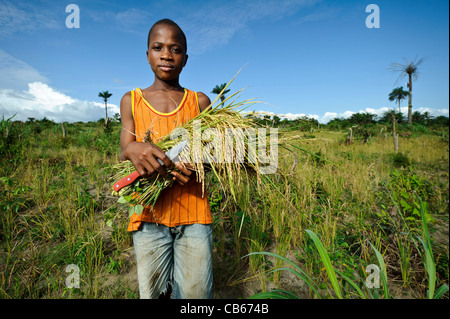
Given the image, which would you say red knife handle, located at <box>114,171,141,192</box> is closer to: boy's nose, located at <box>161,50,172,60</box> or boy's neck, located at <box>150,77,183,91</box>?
boy's neck, located at <box>150,77,183,91</box>

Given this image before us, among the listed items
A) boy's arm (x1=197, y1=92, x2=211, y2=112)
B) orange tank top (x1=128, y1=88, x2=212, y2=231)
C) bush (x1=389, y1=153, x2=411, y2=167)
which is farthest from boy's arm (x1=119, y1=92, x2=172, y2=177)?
bush (x1=389, y1=153, x2=411, y2=167)

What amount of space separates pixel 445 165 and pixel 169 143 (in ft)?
24.6

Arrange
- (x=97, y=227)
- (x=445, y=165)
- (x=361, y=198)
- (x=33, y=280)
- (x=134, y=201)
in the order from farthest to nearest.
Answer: (x=445, y=165), (x=361, y=198), (x=97, y=227), (x=33, y=280), (x=134, y=201)

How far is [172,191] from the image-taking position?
126cm

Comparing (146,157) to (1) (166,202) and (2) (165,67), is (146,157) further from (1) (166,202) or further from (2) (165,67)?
(2) (165,67)

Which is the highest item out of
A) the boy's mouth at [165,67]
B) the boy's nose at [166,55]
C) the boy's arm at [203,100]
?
the boy's nose at [166,55]

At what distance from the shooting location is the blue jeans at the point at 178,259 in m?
1.15

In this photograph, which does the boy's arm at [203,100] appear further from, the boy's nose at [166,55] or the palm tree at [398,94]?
the palm tree at [398,94]

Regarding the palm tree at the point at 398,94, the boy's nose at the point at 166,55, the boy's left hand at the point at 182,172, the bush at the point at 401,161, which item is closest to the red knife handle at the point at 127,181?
the boy's left hand at the point at 182,172

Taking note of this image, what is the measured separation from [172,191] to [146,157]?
1.05 feet

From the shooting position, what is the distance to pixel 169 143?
1.19 m

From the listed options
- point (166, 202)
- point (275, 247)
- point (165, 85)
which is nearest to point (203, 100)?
point (165, 85)

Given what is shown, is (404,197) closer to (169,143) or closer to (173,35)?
(169,143)
